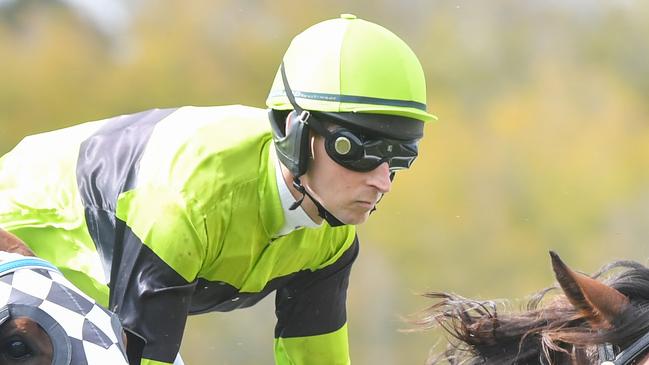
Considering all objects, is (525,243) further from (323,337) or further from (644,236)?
(323,337)

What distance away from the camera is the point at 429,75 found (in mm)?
5051

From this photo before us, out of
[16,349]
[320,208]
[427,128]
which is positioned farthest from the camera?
[427,128]

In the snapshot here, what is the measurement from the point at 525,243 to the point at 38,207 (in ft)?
10.2

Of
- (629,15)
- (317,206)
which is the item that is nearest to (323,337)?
(317,206)

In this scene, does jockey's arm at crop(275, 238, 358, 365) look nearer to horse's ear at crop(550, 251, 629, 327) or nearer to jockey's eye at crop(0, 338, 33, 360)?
horse's ear at crop(550, 251, 629, 327)

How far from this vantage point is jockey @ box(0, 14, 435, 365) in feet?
6.31

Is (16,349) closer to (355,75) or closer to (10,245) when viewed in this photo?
(10,245)

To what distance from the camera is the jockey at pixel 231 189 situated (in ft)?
6.31

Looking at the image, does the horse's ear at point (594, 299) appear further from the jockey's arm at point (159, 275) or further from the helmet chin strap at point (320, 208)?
the jockey's arm at point (159, 275)

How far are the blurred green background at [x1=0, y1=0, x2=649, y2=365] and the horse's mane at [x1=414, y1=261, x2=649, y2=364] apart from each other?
111 inches

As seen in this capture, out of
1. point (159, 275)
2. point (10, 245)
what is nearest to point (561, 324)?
point (159, 275)

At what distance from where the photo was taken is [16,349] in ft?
3.74

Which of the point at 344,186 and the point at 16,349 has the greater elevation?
the point at 344,186

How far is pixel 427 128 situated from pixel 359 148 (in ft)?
9.87
